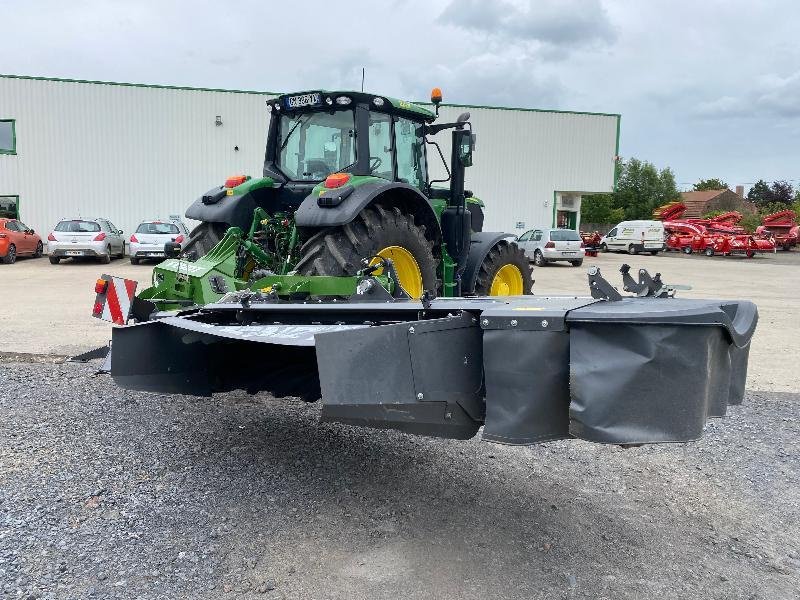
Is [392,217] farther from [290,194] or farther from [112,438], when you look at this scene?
[112,438]

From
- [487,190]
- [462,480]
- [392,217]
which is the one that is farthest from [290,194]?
[487,190]

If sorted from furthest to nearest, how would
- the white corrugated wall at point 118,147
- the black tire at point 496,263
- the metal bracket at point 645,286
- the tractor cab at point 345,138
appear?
the white corrugated wall at point 118,147, the black tire at point 496,263, the tractor cab at point 345,138, the metal bracket at point 645,286

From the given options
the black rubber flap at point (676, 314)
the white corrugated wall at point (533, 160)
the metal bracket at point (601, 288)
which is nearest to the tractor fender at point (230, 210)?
the metal bracket at point (601, 288)

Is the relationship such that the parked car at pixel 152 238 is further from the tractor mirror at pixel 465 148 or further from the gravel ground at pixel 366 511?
the gravel ground at pixel 366 511

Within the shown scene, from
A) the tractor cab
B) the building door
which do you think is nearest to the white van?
the building door

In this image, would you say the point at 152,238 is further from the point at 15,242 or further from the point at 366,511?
the point at 366,511

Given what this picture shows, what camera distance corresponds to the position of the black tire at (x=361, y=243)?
493 cm

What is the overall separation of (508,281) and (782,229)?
34828 mm

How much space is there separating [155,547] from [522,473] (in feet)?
6.50

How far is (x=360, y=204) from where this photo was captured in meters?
4.98

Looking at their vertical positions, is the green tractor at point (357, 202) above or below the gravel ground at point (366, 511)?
above

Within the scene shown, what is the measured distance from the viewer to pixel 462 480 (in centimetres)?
377

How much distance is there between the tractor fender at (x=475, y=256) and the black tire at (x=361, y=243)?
51.5 inches

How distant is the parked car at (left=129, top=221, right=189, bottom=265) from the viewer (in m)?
18.7
